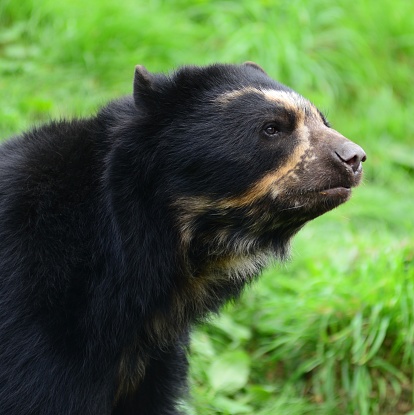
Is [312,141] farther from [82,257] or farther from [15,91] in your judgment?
[15,91]

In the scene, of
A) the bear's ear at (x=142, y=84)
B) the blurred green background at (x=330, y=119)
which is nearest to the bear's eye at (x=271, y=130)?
the bear's ear at (x=142, y=84)

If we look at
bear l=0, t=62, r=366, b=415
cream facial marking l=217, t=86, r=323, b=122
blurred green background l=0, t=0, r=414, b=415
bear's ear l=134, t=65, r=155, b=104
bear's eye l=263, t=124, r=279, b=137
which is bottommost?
blurred green background l=0, t=0, r=414, b=415

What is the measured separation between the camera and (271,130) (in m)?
3.68

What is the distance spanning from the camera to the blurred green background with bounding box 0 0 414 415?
5.04 meters

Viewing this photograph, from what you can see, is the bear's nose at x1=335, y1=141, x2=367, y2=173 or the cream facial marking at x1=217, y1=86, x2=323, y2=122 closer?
the bear's nose at x1=335, y1=141, x2=367, y2=173

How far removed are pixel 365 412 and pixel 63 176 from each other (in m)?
2.28

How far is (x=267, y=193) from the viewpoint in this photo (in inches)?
143

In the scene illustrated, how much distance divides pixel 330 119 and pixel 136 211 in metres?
5.19

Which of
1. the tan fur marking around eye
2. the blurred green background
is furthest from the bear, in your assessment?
the blurred green background

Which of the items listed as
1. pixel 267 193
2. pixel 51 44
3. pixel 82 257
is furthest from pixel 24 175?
pixel 51 44

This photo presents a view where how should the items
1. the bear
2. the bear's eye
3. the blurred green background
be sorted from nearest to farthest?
1. the bear
2. the bear's eye
3. the blurred green background

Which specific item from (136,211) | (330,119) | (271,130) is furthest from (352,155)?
(330,119)

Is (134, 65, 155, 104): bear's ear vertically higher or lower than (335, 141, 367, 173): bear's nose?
higher

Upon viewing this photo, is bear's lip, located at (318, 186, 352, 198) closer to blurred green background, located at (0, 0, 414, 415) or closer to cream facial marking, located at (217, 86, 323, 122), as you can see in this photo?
cream facial marking, located at (217, 86, 323, 122)
